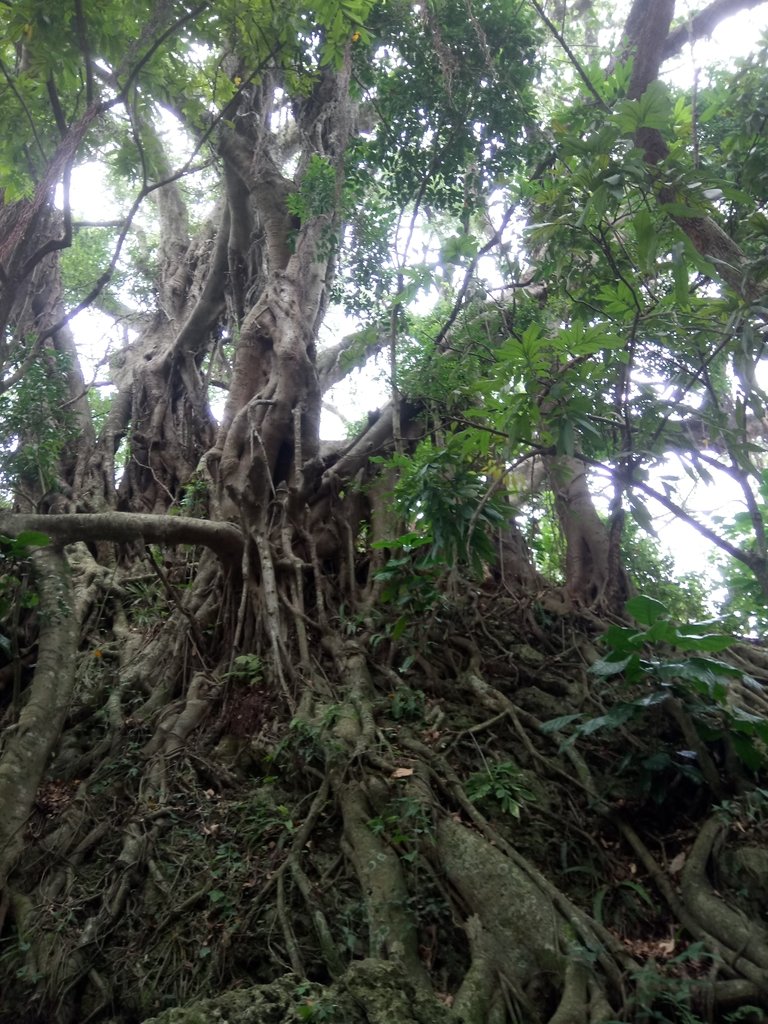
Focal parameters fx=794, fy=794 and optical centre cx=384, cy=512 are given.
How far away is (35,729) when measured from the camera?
3.12 metres

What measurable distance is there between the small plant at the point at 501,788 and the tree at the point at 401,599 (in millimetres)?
19

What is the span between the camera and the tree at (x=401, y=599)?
9.23 ft

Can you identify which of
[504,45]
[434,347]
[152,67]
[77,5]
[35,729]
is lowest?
[35,729]

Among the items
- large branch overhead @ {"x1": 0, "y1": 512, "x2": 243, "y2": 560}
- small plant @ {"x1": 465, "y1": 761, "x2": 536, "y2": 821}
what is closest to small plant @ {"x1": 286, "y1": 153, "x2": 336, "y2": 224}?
large branch overhead @ {"x1": 0, "y1": 512, "x2": 243, "y2": 560}

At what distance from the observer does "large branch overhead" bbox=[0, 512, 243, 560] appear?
381 centimetres

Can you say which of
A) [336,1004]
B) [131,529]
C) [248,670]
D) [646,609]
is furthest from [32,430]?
[336,1004]

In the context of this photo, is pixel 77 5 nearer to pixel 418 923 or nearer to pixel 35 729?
pixel 35 729

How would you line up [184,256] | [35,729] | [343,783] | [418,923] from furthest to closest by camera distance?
[184,256] < [343,783] < [35,729] < [418,923]

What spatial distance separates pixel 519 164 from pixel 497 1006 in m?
5.05

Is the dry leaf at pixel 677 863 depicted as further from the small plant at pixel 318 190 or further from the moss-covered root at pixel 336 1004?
the small plant at pixel 318 190

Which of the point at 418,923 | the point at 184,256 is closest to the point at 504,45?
the point at 184,256

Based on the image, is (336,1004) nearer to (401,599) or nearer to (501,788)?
(501,788)

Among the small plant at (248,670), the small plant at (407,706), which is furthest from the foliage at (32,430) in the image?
the small plant at (407,706)

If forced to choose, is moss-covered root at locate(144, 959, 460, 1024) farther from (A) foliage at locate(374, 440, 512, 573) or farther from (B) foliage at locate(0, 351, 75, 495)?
(B) foliage at locate(0, 351, 75, 495)
